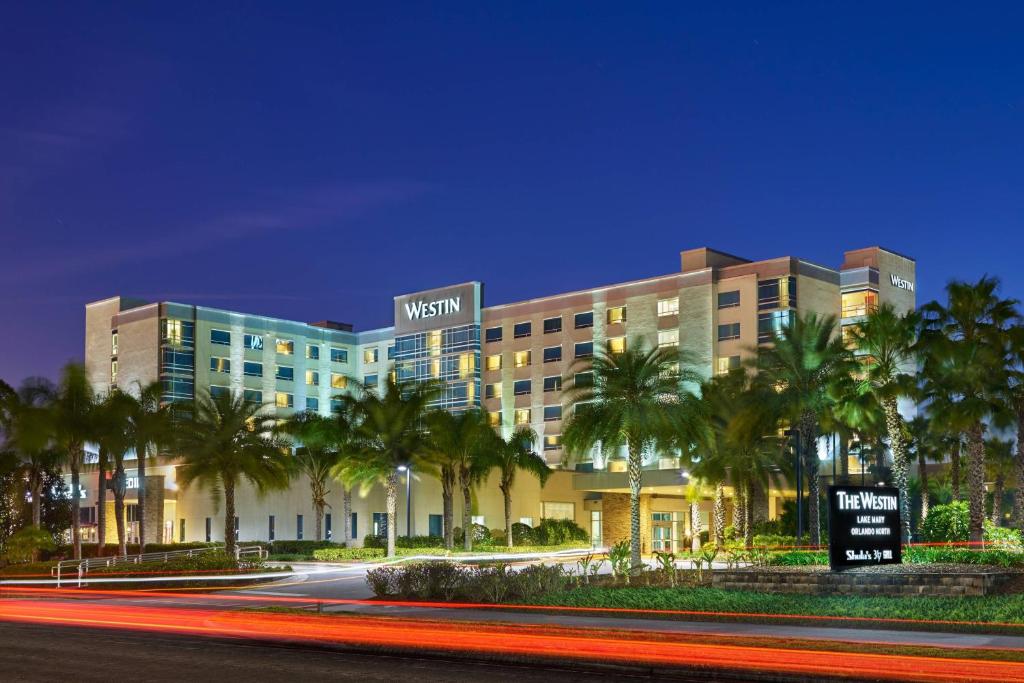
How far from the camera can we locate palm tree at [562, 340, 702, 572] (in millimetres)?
41344

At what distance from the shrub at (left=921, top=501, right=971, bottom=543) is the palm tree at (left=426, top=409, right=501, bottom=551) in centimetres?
2652

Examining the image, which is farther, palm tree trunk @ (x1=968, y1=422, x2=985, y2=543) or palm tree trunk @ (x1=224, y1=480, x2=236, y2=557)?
palm tree trunk @ (x1=224, y1=480, x2=236, y2=557)

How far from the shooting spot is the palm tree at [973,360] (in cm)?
4431

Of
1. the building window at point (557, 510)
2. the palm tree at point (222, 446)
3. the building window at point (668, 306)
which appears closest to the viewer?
the palm tree at point (222, 446)

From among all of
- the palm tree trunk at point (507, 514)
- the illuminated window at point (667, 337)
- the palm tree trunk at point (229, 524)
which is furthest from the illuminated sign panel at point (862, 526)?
the illuminated window at point (667, 337)

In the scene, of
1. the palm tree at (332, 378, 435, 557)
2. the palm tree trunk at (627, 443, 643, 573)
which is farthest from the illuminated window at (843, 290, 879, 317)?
the palm tree trunk at (627, 443, 643, 573)

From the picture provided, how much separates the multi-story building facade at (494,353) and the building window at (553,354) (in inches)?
6.9

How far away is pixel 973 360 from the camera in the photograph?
44125mm

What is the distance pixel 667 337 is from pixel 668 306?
2.65m

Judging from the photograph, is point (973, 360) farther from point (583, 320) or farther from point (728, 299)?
point (583, 320)

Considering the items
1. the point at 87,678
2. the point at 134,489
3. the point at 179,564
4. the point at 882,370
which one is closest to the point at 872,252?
the point at 882,370

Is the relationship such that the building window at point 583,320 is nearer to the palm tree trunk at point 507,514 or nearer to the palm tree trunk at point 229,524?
the palm tree trunk at point 507,514

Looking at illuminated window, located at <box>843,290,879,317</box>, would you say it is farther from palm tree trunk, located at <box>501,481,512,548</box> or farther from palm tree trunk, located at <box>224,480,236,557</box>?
palm tree trunk, located at <box>224,480,236,557</box>

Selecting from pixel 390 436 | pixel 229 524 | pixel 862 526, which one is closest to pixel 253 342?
pixel 390 436
